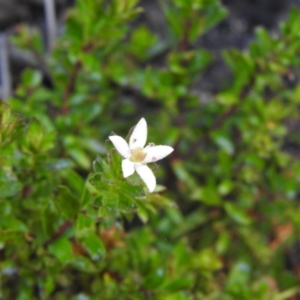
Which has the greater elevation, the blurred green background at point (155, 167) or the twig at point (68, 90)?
the twig at point (68, 90)

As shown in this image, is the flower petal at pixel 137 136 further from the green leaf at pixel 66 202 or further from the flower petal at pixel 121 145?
the green leaf at pixel 66 202

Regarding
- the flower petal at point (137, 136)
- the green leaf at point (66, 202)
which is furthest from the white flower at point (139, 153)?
the green leaf at point (66, 202)

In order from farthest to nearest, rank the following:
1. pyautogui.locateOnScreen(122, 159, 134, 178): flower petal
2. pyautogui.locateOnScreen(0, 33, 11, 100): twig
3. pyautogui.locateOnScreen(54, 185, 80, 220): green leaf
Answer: pyautogui.locateOnScreen(0, 33, 11, 100): twig
pyautogui.locateOnScreen(54, 185, 80, 220): green leaf
pyautogui.locateOnScreen(122, 159, 134, 178): flower petal

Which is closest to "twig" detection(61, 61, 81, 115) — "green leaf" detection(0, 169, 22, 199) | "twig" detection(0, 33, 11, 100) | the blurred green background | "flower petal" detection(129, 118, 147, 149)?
the blurred green background

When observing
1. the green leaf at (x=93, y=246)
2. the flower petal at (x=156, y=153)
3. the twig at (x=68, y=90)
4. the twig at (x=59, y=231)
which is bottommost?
the green leaf at (x=93, y=246)

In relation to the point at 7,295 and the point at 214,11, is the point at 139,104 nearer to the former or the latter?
the point at 214,11

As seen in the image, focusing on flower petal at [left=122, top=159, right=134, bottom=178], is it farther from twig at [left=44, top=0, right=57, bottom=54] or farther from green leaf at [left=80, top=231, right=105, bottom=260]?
twig at [left=44, top=0, right=57, bottom=54]

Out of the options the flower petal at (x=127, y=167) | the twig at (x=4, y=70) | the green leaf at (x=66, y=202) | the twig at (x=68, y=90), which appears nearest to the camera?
the flower petal at (x=127, y=167)

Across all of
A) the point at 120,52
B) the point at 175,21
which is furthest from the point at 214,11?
the point at 120,52
